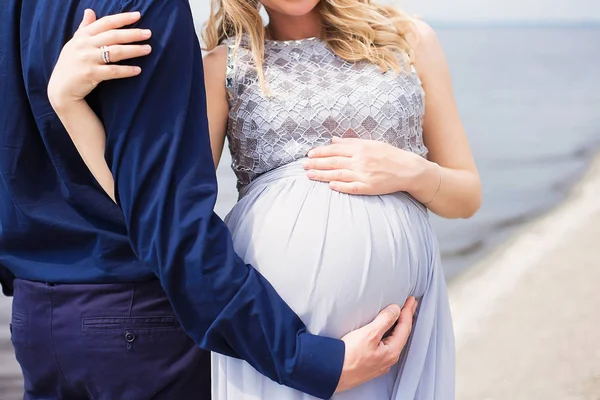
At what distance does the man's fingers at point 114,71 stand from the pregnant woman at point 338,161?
0.05 meters

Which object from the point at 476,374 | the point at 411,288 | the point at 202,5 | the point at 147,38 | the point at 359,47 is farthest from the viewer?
the point at 202,5

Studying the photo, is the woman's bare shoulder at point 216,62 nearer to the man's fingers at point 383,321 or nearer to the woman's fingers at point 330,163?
the woman's fingers at point 330,163

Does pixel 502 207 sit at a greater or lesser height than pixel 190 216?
lesser

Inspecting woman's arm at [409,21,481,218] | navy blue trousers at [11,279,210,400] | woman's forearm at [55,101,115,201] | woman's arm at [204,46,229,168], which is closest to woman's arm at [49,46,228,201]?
woman's forearm at [55,101,115,201]

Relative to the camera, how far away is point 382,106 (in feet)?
4.30

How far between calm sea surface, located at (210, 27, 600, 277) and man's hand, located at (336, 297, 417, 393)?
279 cm

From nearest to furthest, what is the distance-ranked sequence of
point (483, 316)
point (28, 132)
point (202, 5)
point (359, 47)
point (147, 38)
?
point (147, 38)
point (28, 132)
point (359, 47)
point (483, 316)
point (202, 5)

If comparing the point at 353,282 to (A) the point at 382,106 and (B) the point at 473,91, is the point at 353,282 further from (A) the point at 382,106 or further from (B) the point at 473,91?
(B) the point at 473,91

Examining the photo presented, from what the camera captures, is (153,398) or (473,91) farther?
(473,91)

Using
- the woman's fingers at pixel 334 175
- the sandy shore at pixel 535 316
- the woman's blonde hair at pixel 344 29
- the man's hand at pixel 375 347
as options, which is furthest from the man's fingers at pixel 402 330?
the sandy shore at pixel 535 316

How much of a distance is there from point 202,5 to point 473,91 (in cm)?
262

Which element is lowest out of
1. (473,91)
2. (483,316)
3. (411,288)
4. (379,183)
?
(473,91)

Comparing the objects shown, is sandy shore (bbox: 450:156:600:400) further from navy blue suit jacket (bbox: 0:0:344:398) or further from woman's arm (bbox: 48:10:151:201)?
woman's arm (bbox: 48:10:151:201)

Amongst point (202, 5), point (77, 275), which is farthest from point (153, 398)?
point (202, 5)
